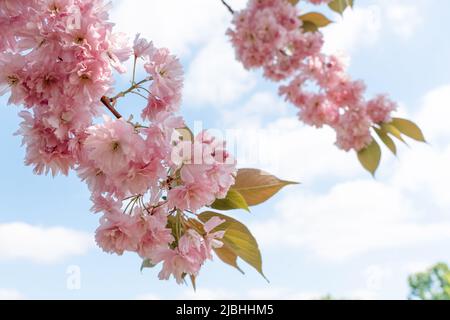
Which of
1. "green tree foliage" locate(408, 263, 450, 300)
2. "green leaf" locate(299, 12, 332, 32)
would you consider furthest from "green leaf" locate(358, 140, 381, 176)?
"green tree foliage" locate(408, 263, 450, 300)

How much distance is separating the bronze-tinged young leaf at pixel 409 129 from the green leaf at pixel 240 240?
99 centimetres

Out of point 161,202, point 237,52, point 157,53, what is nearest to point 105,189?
point 161,202

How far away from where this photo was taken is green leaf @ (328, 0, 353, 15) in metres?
1.63

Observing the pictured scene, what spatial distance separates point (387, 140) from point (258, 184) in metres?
1.10

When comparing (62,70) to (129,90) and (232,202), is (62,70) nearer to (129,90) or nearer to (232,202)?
(129,90)

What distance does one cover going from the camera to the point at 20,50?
0.75m

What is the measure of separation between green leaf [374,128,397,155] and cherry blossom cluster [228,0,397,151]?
107 millimetres

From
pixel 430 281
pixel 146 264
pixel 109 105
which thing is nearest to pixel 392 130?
pixel 146 264

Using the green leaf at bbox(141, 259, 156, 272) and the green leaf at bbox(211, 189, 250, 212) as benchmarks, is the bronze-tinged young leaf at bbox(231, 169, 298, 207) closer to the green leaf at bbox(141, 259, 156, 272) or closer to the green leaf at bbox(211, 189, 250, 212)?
the green leaf at bbox(211, 189, 250, 212)

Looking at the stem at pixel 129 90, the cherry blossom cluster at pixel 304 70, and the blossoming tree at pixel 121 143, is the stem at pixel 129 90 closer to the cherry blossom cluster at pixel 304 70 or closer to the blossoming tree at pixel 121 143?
the blossoming tree at pixel 121 143

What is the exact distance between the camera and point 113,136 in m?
0.66

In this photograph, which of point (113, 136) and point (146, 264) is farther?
point (146, 264)

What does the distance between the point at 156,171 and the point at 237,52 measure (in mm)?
1679
